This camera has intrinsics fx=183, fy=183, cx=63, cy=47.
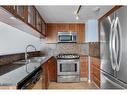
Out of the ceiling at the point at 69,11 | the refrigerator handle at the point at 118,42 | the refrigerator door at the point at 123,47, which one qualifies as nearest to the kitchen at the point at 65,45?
the ceiling at the point at 69,11

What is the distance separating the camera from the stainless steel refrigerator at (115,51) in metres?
2.32

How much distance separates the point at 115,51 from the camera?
2.61m

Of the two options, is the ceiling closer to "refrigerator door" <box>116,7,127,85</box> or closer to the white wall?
the white wall

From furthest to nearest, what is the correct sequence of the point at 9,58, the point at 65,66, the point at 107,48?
the point at 65,66
the point at 9,58
the point at 107,48

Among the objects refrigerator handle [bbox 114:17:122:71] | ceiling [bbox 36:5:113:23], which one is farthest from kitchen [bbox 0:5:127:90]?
refrigerator handle [bbox 114:17:122:71]

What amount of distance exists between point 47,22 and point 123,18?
441 centimetres

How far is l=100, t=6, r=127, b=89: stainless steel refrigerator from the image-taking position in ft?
7.62

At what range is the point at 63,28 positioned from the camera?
6574 millimetres

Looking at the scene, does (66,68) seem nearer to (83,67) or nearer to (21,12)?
(83,67)

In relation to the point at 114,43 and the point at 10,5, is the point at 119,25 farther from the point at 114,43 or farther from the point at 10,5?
the point at 10,5

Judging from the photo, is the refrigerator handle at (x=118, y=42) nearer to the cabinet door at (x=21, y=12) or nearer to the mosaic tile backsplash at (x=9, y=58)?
the cabinet door at (x=21, y=12)

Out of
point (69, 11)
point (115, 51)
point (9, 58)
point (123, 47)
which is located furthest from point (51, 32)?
point (123, 47)
